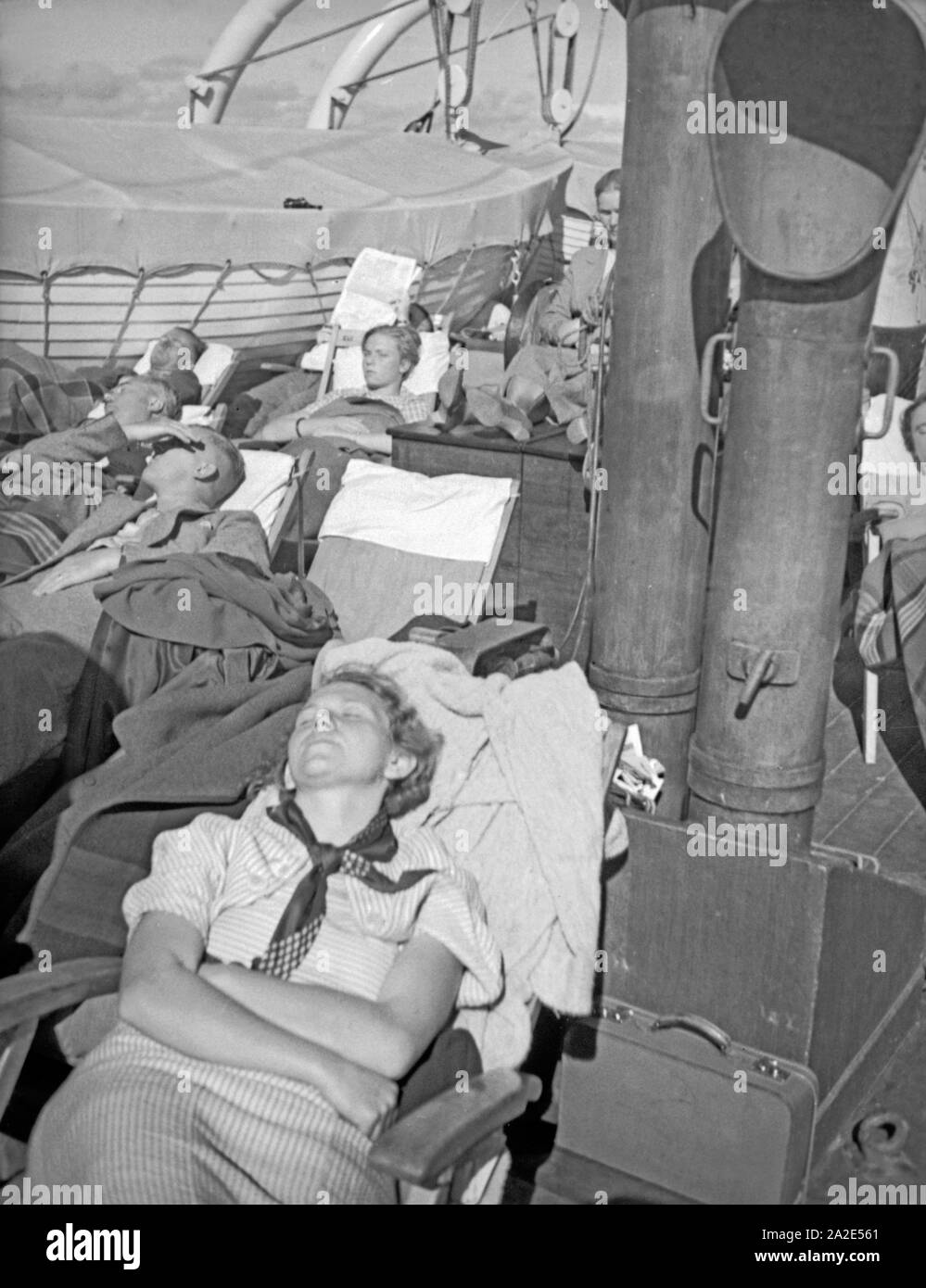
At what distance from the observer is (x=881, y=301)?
748 cm

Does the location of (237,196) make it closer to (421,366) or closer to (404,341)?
(421,366)

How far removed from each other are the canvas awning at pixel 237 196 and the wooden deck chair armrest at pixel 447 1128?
966 cm

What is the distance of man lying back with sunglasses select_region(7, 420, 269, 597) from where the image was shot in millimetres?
4391

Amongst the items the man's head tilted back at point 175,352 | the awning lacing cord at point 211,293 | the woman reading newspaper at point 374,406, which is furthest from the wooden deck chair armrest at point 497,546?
the awning lacing cord at point 211,293

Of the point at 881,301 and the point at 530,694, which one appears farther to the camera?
the point at 881,301

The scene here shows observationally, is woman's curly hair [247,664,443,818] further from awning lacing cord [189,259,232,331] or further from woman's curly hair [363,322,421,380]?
awning lacing cord [189,259,232,331]

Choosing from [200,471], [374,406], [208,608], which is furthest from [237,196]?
[208,608]

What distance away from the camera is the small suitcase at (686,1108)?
2627 mm

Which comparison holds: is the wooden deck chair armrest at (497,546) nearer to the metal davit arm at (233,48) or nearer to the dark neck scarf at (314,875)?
the dark neck scarf at (314,875)

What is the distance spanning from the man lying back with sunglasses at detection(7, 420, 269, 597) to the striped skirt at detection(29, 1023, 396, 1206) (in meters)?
2.28
